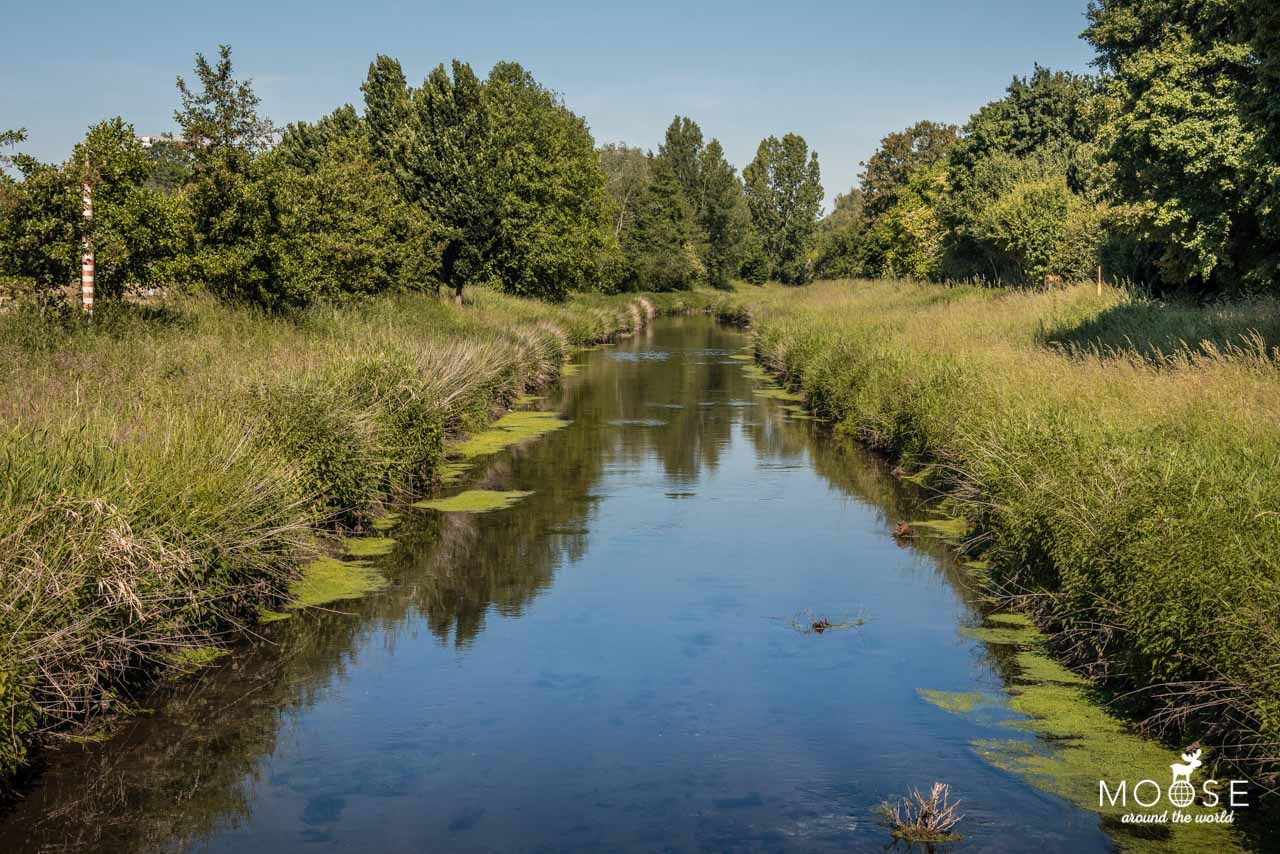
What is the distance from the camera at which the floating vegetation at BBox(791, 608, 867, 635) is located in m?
10.8

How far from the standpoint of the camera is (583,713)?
28.7ft

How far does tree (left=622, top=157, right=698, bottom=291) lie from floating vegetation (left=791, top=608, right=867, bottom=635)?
2572 inches

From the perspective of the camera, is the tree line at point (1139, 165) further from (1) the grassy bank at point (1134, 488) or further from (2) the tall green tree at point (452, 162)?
(2) the tall green tree at point (452, 162)

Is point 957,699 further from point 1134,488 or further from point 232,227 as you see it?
point 232,227

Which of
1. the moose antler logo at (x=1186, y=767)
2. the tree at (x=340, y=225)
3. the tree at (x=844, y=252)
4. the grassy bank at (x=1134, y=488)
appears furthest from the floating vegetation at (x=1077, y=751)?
the tree at (x=844, y=252)

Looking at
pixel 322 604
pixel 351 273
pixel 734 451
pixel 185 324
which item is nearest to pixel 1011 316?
pixel 734 451

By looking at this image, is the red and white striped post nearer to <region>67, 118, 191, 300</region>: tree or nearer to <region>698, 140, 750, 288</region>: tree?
<region>67, 118, 191, 300</region>: tree

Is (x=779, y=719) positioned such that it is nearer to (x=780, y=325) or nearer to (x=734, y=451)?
(x=734, y=451)

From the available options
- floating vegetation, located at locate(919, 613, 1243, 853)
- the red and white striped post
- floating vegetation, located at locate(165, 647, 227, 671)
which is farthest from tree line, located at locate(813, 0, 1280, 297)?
the red and white striped post

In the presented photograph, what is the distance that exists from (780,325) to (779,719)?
31062 mm

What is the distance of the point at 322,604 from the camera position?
11.3 m

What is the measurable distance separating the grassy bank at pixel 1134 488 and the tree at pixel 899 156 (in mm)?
50553

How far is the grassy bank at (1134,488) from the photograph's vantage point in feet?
23.5

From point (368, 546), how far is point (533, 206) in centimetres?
2850
